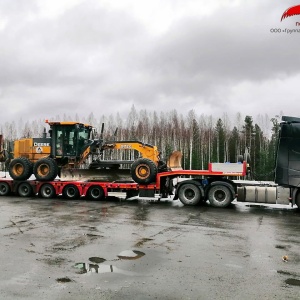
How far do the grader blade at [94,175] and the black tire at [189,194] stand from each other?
3409 mm

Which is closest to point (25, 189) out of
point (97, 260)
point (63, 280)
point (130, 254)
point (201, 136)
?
point (130, 254)

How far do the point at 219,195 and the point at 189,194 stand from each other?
132 cm

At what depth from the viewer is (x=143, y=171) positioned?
17594 millimetres

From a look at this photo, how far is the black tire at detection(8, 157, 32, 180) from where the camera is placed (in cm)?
1956

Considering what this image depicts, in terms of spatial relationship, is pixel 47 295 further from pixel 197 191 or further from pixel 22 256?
pixel 197 191

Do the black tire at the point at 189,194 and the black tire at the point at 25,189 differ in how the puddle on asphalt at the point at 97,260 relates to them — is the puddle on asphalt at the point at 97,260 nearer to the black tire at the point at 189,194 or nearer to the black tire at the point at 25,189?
the black tire at the point at 189,194

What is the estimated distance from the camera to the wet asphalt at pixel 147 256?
5688mm

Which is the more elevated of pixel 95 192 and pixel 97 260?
pixel 95 192

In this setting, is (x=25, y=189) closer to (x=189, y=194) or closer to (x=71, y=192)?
(x=71, y=192)

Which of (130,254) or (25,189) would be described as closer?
(130,254)

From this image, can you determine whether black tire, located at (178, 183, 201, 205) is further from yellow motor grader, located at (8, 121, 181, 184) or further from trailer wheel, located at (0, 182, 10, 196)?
trailer wheel, located at (0, 182, 10, 196)

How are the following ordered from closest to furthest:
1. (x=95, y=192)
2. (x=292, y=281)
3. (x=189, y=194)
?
(x=292, y=281) < (x=189, y=194) < (x=95, y=192)

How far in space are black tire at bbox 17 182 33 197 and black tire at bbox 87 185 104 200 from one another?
3.37 metres

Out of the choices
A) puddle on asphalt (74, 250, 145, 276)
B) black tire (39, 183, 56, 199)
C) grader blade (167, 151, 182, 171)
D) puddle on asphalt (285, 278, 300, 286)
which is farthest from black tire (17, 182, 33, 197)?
Result: puddle on asphalt (285, 278, 300, 286)
